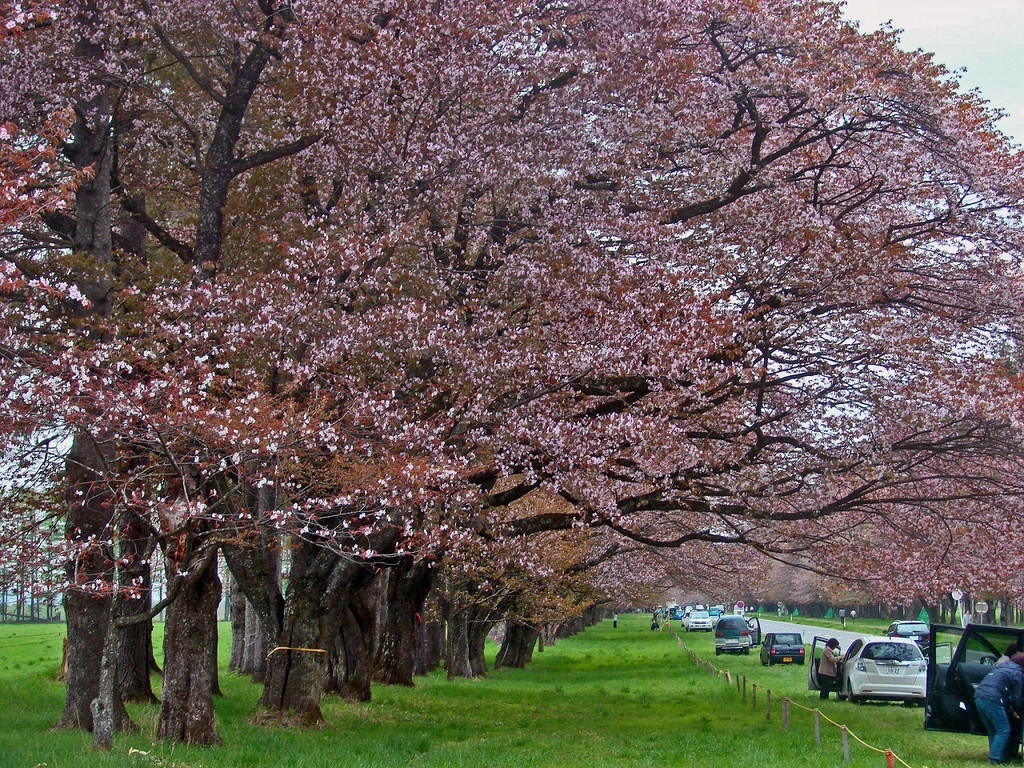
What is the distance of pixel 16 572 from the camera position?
10383 mm

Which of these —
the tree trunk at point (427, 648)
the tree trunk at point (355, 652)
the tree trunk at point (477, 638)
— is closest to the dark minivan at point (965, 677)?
the tree trunk at point (355, 652)

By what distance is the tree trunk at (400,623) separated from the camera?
2512 centimetres

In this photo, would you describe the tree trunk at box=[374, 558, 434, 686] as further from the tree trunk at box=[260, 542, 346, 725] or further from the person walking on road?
the person walking on road

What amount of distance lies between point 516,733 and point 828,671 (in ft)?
35.8

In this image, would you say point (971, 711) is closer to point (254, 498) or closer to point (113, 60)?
point (254, 498)

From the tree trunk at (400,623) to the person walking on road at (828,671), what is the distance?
989cm

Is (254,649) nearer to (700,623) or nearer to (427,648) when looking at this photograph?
(427,648)

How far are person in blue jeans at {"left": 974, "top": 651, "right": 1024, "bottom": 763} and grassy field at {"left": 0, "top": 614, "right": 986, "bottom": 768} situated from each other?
0.59 meters

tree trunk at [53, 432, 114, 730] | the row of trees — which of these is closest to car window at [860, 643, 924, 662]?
the row of trees

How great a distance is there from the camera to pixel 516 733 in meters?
Answer: 17.4

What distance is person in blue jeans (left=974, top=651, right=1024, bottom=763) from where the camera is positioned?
1267 centimetres

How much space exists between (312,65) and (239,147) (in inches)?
125

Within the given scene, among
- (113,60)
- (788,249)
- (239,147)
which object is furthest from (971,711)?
(113,60)

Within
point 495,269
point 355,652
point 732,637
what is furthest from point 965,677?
point 732,637
